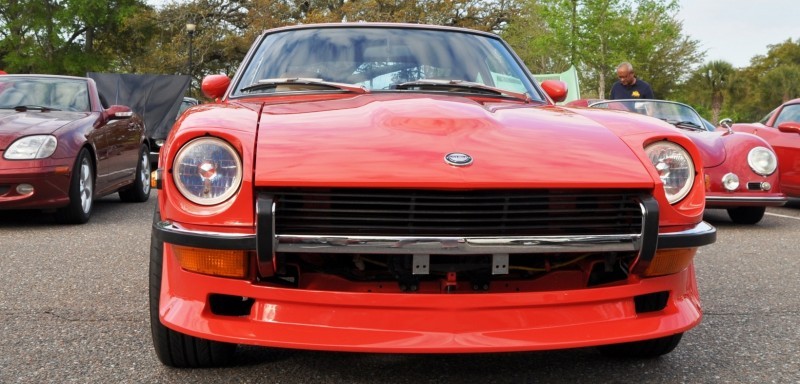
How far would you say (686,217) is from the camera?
2.57 meters

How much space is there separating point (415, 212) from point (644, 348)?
114cm

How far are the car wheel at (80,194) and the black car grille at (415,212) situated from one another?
188 inches

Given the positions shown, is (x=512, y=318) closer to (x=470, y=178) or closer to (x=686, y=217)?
(x=470, y=178)

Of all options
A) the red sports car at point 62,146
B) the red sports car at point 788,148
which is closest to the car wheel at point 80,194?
the red sports car at point 62,146

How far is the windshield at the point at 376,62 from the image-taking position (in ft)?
11.6

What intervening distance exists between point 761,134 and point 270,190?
7814 mm

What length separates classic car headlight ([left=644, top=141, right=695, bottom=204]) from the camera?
2.61 metres

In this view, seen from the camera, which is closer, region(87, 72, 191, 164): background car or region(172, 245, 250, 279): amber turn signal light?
region(172, 245, 250, 279): amber turn signal light

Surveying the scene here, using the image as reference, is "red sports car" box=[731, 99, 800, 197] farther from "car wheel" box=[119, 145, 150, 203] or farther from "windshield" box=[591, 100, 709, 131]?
"car wheel" box=[119, 145, 150, 203]

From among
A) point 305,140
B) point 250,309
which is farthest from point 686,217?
point 250,309

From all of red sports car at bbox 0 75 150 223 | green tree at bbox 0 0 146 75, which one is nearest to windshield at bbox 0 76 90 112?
red sports car at bbox 0 75 150 223

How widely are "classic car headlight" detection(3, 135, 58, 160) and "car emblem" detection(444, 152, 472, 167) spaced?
483 centimetres

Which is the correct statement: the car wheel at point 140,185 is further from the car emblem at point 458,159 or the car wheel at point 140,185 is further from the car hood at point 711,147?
the car emblem at point 458,159

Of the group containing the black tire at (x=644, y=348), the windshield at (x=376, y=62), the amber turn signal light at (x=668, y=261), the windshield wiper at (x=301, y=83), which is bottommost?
the black tire at (x=644, y=348)
